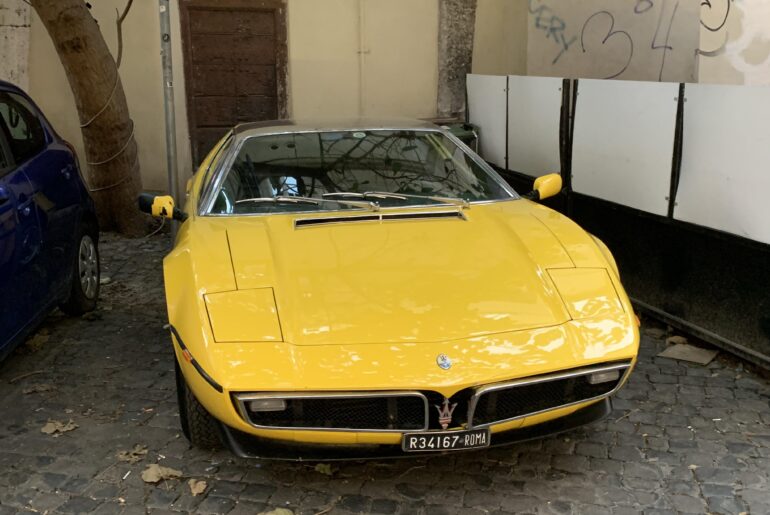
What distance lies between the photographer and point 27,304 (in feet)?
14.5

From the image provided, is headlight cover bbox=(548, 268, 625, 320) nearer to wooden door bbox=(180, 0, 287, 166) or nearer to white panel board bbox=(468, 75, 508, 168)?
white panel board bbox=(468, 75, 508, 168)

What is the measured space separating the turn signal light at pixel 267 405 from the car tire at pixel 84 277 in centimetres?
277

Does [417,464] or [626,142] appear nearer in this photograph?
[417,464]

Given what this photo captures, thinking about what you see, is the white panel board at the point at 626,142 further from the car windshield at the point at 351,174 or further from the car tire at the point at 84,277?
the car tire at the point at 84,277

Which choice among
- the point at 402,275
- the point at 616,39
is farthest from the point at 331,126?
the point at 616,39

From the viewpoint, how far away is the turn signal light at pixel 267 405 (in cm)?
303

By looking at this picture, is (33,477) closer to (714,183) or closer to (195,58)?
(714,183)

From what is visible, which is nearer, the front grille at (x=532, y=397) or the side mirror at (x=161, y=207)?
the front grille at (x=532, y=397)

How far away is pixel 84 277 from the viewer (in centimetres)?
561

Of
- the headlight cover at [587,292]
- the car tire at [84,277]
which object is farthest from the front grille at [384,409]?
the car tire at [84,277]

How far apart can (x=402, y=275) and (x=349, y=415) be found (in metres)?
0.75

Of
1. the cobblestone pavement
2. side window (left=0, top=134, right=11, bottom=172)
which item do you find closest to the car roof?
side window (left=0, top=134, right=11, bottom=172)

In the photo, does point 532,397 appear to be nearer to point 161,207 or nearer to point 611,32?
point 161,207

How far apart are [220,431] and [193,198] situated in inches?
71.1
